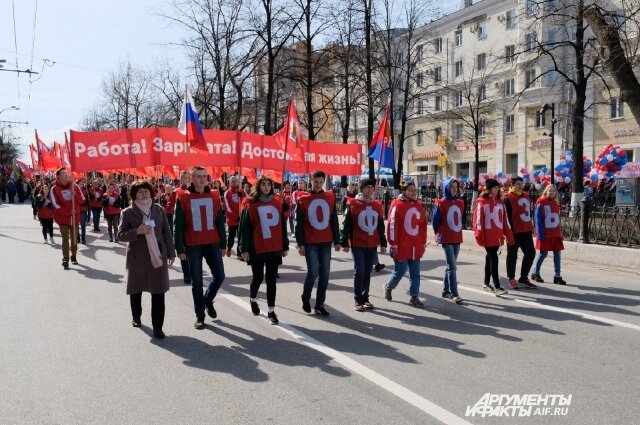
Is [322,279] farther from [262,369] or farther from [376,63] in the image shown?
[376,63]

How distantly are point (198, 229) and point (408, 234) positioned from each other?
2763mm

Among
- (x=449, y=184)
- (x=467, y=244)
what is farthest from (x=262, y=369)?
(x=467, y=244)

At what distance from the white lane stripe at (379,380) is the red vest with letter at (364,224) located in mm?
1518

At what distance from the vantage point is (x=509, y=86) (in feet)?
150

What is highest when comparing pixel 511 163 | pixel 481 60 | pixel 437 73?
pixel 481 60

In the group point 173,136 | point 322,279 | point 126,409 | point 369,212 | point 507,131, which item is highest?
point 507,131

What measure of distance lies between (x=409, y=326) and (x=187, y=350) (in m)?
→ 2.51

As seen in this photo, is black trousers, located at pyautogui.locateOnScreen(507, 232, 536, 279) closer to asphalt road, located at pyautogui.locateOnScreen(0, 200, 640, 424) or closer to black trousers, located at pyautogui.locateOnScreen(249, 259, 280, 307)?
asphalt road, located at pyautogui.locateOnScreen(0, 200, 640, 424)

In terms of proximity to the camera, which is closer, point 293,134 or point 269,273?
point 269,273

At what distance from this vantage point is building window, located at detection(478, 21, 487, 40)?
46.8m

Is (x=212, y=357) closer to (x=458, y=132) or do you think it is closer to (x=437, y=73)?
(x=437, y=73)

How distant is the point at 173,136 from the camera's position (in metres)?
13.1

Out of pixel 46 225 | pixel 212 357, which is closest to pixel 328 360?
pixel 212 357

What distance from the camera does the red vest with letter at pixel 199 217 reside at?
22.4 feet
